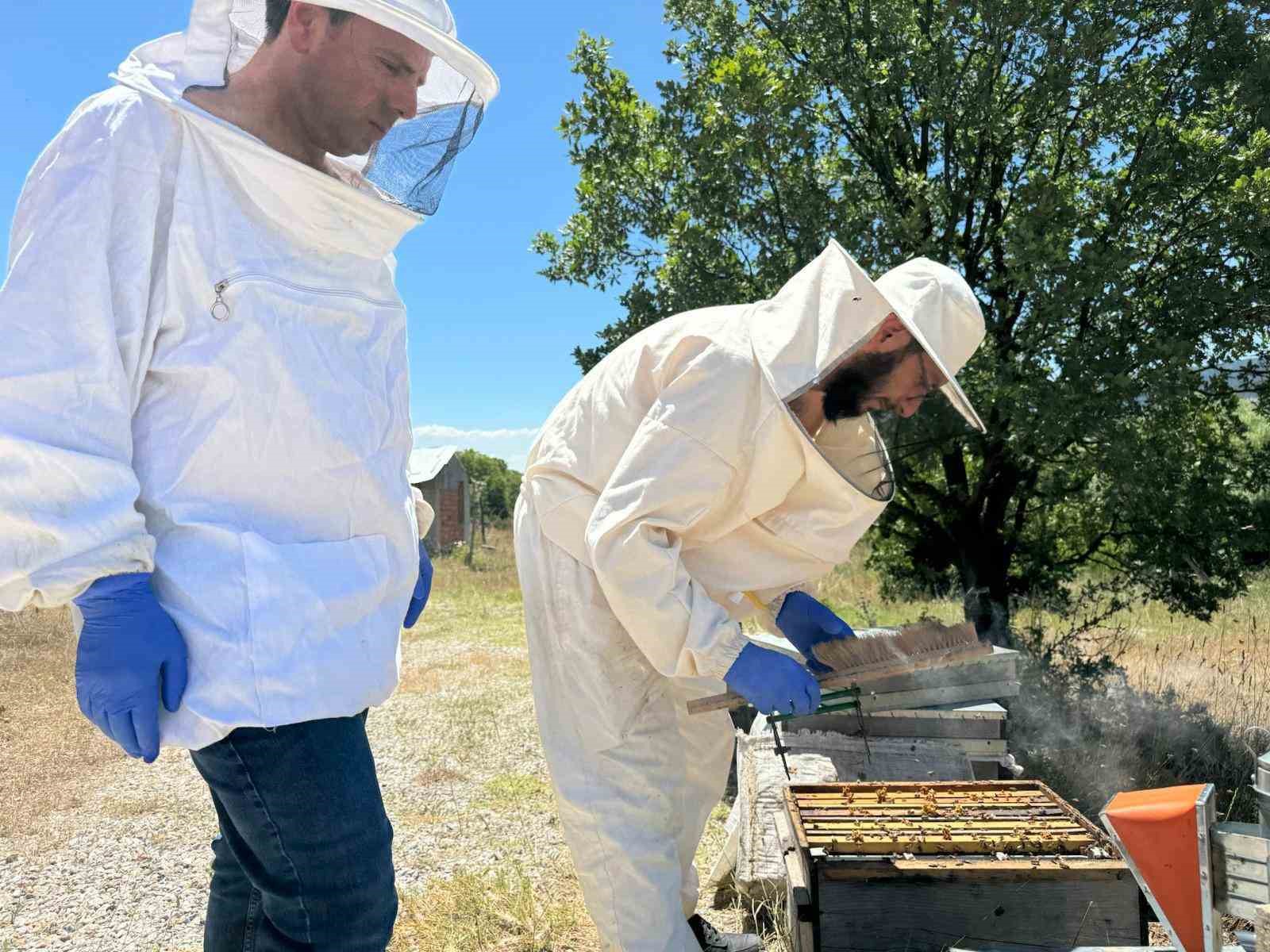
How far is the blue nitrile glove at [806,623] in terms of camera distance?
3223 mm

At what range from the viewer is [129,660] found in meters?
1.28

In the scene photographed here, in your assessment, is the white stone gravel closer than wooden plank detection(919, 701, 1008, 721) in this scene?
Yes

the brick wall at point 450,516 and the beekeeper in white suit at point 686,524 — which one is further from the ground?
the brick wall at point 450,516

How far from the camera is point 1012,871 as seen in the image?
7.58 ft

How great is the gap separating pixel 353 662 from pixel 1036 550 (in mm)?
5781

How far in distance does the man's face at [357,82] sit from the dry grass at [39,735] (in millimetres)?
3996

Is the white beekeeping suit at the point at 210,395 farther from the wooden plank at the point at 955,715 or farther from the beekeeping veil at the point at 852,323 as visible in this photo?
the wooden plank at the point at 955,715

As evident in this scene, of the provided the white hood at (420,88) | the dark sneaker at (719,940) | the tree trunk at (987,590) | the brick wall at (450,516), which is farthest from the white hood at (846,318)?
the brick wall at (450,516)

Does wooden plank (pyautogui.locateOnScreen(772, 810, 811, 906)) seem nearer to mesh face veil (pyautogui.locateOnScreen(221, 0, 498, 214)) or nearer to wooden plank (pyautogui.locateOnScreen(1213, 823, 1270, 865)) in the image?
wooden plank (pyautogui.locateOnScreen(1213, 823, 1270, 865))

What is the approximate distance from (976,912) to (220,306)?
2172 millimetres

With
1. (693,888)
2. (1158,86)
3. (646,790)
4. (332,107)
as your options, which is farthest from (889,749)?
(1158,86)

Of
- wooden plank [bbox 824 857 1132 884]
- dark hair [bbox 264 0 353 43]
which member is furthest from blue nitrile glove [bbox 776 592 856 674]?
dark hair [bbox 264 0 353 43]

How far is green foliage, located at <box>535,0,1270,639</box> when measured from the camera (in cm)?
473

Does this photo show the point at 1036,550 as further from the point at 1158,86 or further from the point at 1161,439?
the point at 1158,86
